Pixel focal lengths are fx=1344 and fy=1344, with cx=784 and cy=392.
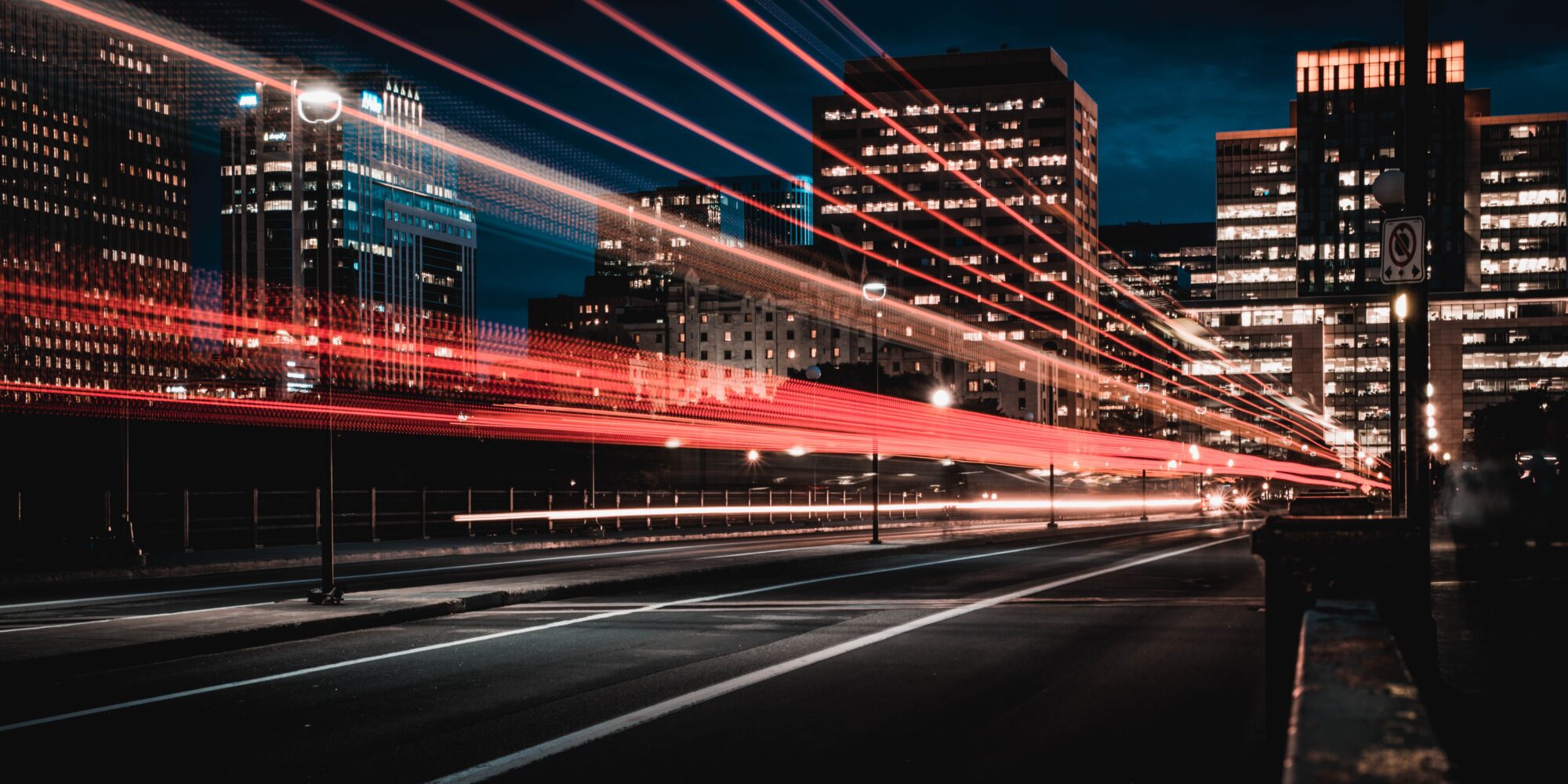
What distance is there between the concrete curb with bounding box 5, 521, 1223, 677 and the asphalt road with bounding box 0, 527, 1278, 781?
0.88 ft

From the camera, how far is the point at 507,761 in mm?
7781

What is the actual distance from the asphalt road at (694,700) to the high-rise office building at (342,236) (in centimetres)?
343

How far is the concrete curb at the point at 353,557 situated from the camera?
23469mm

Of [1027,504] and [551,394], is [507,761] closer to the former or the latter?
[1027,504]

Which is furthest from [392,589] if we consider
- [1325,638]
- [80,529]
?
[80,529]

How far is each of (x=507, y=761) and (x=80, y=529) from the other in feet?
115

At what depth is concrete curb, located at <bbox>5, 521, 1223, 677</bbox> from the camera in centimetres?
1194

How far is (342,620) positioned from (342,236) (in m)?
26.9

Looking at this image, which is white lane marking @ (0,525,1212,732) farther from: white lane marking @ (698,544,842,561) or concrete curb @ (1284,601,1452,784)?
concrete curb @ (1284,601,1452,784)

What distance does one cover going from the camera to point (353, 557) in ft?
95.0

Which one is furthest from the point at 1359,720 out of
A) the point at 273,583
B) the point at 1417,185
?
the point at 273,583

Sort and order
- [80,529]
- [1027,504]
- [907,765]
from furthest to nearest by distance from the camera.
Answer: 1. [1027,504]
2. [80,529]
3. [907,765]

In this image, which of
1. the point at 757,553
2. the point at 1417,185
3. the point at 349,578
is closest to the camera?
the point at 1417,185

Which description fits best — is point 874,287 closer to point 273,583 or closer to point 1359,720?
point 273,583
